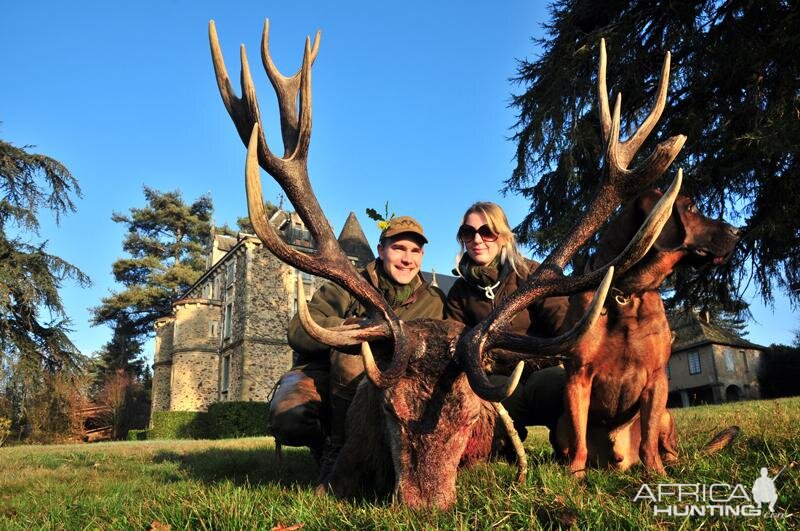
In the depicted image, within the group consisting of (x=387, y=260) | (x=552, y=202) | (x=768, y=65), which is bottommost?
(x=387, y=260)

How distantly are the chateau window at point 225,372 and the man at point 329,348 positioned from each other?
33183 millimetres

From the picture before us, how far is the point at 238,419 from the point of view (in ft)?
86.3

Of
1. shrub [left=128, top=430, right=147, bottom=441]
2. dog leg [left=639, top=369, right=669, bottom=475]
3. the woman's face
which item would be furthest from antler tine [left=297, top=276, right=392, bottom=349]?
shrub [left=128, top=430, right=147, bottom=441]

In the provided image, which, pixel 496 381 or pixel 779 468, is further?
pixel 496 381

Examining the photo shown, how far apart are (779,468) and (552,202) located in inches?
516

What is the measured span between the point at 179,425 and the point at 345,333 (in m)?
31.0

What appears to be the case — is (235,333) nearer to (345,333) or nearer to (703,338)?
(703,338)

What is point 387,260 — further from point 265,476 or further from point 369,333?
point 265,476

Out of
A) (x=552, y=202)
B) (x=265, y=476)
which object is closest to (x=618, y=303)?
(x=265, y=476)

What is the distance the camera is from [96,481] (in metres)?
5.96

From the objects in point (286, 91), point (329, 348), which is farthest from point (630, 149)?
point (329, 348)

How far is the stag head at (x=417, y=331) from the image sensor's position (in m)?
3.17

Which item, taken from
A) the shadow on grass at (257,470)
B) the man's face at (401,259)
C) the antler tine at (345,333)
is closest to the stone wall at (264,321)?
the shadow on grass at (257,470)

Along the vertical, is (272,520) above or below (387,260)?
below
